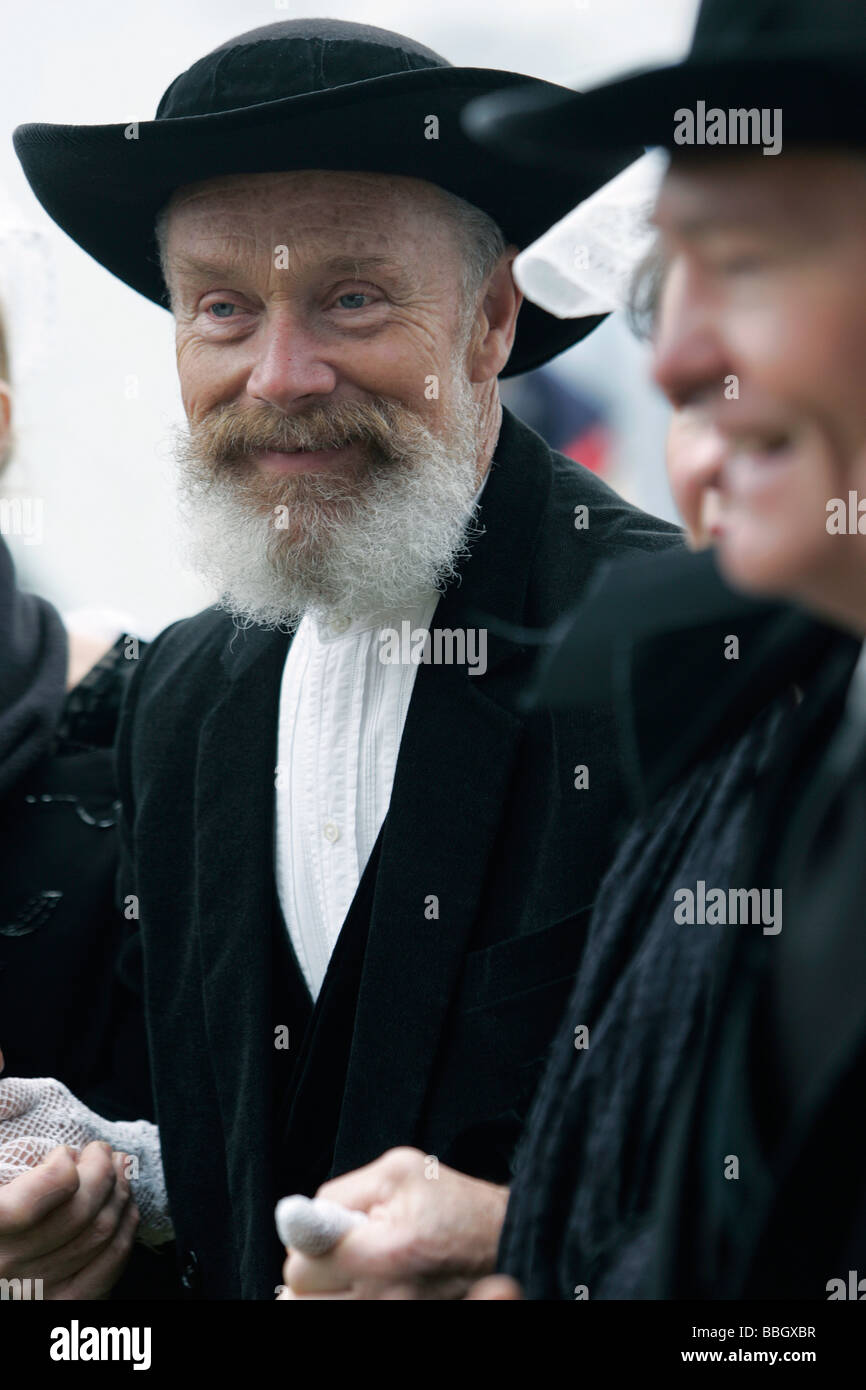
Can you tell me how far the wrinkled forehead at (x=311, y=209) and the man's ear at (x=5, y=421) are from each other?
0.81 metres

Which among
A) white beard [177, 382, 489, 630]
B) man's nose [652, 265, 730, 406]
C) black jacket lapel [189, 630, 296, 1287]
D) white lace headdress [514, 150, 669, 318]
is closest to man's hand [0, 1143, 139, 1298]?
black jacket lapel [189, 630, 296, 1287]

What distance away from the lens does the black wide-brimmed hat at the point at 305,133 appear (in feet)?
7.10

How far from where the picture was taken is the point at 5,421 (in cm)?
297

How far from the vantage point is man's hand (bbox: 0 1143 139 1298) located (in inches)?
86.0

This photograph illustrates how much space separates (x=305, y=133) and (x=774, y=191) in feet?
4.77

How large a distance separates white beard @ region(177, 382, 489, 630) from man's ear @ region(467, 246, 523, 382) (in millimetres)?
94

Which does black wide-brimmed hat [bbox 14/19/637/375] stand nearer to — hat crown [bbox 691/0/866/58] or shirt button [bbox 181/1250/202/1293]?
hat crown [bbox 691/0/866/58]

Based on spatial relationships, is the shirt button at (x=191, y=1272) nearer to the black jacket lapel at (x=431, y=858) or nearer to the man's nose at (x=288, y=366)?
the black jacket lapel at (x=431, y=858)

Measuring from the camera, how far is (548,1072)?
1450 mm

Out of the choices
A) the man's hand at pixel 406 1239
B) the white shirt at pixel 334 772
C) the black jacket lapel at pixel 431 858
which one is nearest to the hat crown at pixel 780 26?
the man's hand at pixel 406 1239

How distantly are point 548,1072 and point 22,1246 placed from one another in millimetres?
1246

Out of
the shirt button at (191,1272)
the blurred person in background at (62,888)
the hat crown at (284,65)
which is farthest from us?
the blurred person in background at (62,888)

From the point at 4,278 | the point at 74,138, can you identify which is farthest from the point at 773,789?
the point at 4,278
